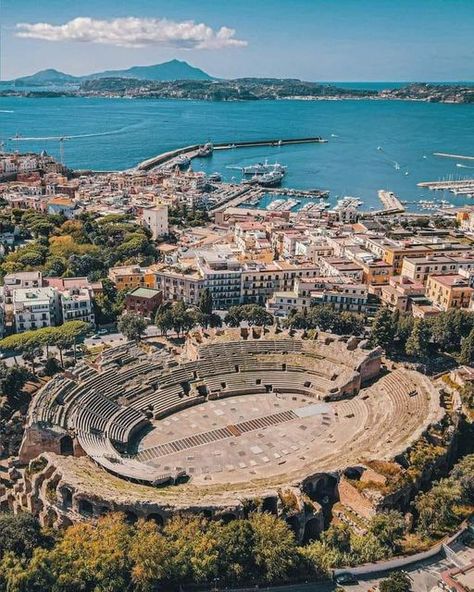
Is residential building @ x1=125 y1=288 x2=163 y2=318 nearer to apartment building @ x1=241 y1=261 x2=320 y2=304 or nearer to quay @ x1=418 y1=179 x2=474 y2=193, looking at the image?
apartment building @ x1=241 y1=261 x2=320 y2=304

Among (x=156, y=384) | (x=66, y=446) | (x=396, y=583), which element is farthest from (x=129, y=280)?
(x=396, y=583)

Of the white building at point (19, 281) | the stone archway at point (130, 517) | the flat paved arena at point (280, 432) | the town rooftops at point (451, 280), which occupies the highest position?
the town rooftops at point (451, 280)

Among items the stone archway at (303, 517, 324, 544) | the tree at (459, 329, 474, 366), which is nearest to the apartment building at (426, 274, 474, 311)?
the tree at (459, 329, 474, 366)

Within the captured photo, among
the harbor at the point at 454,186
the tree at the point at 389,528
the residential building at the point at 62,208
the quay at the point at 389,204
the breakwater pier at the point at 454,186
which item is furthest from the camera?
the breakwater pier at the point at 454,186

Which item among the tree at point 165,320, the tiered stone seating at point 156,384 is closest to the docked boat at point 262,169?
the tree at point 165,320

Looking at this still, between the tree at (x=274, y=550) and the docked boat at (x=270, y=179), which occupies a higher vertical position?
the docked boat at (x=270, y=179)

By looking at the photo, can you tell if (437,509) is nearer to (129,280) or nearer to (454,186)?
(129,280)

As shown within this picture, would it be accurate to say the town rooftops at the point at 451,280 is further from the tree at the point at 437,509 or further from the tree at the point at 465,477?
the tree at the point at 437,509
